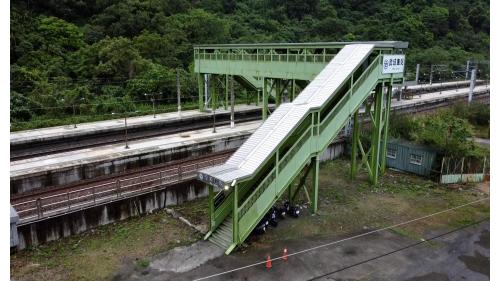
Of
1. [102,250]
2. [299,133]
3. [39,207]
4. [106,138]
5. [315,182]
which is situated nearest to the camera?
[102,250]

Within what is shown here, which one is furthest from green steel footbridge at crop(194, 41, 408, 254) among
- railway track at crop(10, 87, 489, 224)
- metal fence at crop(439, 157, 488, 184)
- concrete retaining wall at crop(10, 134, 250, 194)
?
concrete retaining wall at crop(10, 134, 250, 194)

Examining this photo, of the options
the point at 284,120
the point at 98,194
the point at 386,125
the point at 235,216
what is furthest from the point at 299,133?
the point at 98,194

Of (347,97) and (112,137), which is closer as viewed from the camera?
(347,97)

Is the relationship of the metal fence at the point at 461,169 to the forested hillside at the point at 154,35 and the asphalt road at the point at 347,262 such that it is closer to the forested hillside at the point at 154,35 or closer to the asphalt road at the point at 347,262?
the asphalt road at the point at 347,262

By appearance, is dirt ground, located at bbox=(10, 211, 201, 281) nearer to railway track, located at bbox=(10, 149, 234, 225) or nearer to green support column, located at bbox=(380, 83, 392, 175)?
railway track, located at bbox=(10, 149, 234, 225)

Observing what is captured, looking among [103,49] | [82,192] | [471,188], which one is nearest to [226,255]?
[82,192]

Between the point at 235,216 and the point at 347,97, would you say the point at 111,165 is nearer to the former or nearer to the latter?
the point at 235,216

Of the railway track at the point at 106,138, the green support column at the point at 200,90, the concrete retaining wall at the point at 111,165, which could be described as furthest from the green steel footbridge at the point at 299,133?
the green support column at the point at 200,90
